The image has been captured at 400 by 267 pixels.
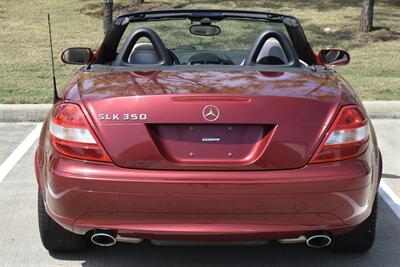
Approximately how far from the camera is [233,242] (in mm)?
3141

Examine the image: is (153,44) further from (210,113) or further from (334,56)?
(334,56)

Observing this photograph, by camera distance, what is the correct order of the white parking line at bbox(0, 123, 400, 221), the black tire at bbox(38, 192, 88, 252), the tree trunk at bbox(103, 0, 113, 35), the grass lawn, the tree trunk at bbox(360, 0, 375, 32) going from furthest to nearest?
the tree trunk at bbox(360, 0, 375, 32) < the tree trunk at bbox(103, 0, 113, 35) < the grass lawn < the white parking line at bbox(0, 123, 400, 221) < the black tire at bbox(38, 192, 88, 252)

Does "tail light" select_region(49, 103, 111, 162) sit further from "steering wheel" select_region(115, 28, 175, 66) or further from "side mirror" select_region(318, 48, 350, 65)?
"side mirror" select_region(318, 48, 350, 65)

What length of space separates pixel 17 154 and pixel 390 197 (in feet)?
11.7

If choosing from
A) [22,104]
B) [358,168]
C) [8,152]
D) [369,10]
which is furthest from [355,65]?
[358,168]

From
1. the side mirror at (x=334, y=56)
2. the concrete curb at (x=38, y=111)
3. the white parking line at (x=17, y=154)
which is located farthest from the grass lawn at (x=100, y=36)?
the side mirror at (x=334, y=56)

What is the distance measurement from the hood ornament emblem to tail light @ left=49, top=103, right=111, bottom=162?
0.52 meters

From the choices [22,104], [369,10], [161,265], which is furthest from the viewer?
[369,10]

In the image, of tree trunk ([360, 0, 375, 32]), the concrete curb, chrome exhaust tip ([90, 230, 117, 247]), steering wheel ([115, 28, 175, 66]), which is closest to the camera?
chrome exhaust tip ([90, 230, 117, 247])

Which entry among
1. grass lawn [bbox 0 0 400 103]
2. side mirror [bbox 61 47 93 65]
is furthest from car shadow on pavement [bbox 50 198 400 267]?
grass lawn [bbox 0 0 400 103]

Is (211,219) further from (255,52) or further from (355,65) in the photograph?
(355,65)

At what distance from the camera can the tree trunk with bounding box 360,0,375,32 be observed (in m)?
13.4

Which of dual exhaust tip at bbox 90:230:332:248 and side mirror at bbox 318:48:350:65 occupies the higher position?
side mirror at bbox 318:48:350:65

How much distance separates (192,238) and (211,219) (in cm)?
15
